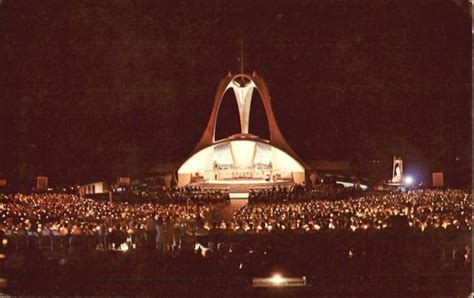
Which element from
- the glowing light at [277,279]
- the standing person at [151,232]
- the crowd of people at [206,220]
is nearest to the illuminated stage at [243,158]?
the crowd of people at [206,220]

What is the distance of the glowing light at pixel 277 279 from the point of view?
8047 millimetres

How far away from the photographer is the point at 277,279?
8289mm

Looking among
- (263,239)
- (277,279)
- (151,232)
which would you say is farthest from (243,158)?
(277,279)

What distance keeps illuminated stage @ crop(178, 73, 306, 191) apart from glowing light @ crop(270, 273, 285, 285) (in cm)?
1978

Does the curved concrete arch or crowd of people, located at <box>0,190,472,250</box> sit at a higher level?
the curved concrete arch

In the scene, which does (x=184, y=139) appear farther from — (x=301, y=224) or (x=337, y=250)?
(x=337, y=250)

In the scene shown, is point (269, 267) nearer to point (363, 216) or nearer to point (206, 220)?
point (363, 216)

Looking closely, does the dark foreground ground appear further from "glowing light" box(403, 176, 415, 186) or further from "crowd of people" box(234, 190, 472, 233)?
"glowing light" box(403, 176, 415, 186)

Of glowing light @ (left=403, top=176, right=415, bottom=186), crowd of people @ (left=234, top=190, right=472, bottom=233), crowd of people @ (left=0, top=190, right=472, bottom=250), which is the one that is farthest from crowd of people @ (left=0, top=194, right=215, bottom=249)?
glowing light @ (left=403, top=176, right=415, bottom=186)

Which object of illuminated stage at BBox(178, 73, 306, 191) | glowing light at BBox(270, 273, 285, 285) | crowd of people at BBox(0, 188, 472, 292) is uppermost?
illuminated stage at BBox(178, 73, 306, 191)

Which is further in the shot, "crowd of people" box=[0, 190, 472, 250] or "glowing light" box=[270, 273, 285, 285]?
"crowd of people" box=[0, 190, 472, 250]

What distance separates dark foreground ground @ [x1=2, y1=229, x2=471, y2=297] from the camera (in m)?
8.02

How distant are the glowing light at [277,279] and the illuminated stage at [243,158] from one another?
1978cm

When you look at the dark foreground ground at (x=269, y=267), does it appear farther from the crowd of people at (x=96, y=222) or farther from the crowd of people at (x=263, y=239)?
the crowd of people at (x=96, y=222)
